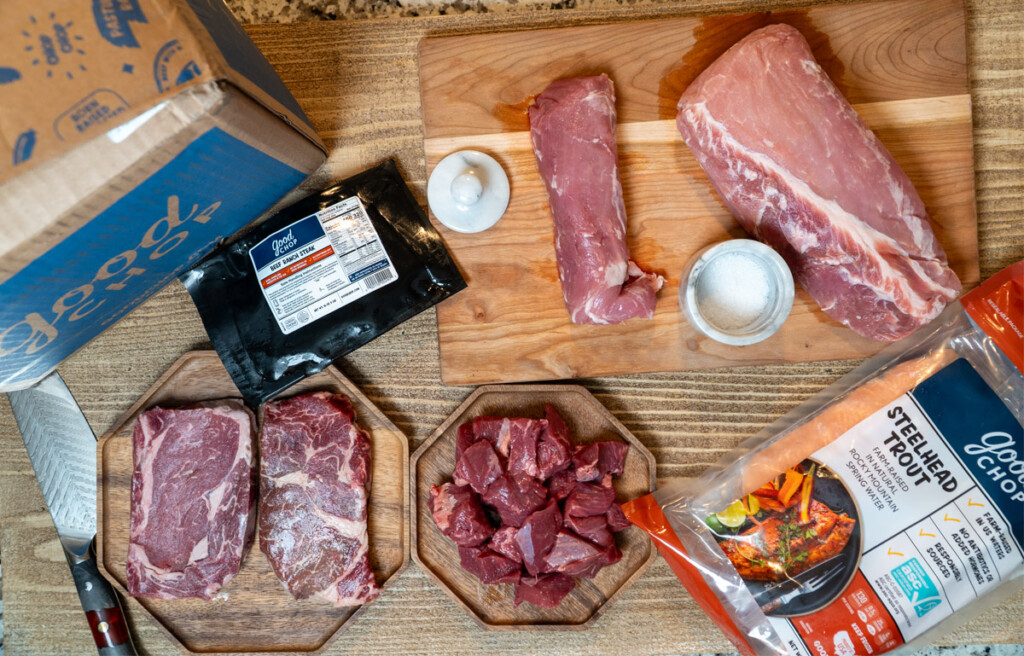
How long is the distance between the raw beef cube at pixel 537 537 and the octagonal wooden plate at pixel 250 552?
29 centimetres

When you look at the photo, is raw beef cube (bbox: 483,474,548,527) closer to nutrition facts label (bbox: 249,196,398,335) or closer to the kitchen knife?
nutrition facts label (bbox: 249,196,398,335)

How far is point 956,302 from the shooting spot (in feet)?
4.84

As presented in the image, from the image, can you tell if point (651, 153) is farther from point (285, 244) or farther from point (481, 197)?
point (285, 244)

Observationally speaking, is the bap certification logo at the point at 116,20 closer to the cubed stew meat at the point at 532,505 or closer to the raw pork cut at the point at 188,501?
the raw pork cut at the point at 188,501

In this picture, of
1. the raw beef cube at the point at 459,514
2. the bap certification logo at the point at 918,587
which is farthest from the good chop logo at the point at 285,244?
the bap certification logo at the point at 918,587

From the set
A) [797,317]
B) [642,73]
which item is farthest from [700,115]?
[797,317]

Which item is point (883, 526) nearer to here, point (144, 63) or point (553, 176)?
point (553, 176)

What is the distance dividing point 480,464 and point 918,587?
1.00m

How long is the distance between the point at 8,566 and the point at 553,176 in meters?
1.68

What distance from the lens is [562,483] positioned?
154cm

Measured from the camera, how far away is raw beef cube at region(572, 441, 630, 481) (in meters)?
1.51

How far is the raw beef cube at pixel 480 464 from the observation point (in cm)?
150

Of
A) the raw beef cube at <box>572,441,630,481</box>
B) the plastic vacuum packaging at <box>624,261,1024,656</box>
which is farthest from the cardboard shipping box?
the plastic vacuum packaging at <box>624,261,1024,656</box>

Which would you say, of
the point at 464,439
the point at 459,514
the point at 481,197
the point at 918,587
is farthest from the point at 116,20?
the point at 918,587
